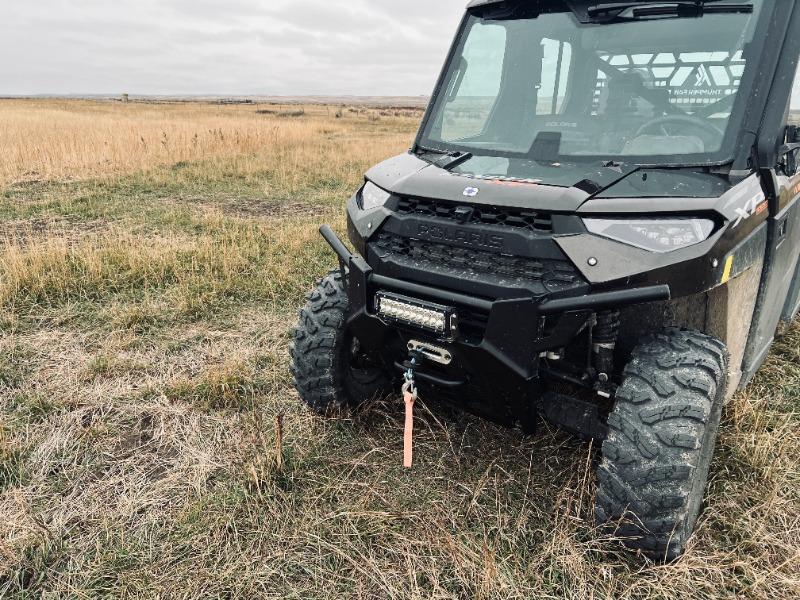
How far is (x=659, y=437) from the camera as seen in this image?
2.05 metres

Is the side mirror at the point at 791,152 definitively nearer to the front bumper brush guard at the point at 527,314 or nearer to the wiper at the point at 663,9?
the wiper at the point at 663,9

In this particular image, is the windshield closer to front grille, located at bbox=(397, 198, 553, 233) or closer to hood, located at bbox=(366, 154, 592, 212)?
hood, located at bbox=(366, 154, 592, 212)

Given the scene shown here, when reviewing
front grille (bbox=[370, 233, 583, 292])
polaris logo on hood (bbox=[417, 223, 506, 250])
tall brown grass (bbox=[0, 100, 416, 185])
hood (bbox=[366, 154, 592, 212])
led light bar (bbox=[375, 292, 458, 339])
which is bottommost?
tall brown grass (bbox=[0, 100, 416, 185])

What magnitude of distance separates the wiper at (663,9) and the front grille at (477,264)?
1.32 metres

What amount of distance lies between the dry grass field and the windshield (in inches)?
55.6

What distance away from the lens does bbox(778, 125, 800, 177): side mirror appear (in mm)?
2441

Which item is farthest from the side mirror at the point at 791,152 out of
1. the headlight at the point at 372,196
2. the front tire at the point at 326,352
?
the front tire at the point at 326,352

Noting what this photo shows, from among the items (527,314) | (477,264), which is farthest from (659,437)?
(477,264)

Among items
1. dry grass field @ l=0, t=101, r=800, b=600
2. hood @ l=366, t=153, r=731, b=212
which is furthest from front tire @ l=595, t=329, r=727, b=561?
hood @ l=366, t=153, r=731, b=212

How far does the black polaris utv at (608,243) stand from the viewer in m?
2.05

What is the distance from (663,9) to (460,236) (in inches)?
53.7

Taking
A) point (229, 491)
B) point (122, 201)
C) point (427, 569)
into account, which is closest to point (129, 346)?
point (229, 491)

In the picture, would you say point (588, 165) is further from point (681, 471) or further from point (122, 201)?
point (122, 201)

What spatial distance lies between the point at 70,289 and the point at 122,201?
4.61 meters
